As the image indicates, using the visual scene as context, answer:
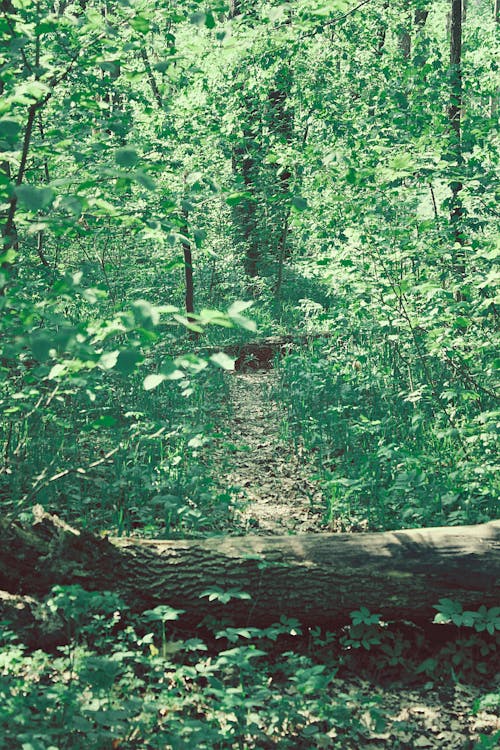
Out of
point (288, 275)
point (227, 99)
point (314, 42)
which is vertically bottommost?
point (288, 275)

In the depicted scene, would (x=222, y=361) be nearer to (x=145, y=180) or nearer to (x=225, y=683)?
(x=145, y=180)

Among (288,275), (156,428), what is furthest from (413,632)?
(288,275)

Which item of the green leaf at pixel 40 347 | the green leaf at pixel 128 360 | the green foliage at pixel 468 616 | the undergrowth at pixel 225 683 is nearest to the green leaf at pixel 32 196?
the green leaf at pixel 40 347

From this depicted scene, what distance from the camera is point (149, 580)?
148 inches

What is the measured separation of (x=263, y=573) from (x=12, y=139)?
2666mm

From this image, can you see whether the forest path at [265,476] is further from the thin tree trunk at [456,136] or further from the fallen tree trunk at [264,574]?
the thin tree trunk at [456,136]

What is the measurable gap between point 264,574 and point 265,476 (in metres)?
2.32

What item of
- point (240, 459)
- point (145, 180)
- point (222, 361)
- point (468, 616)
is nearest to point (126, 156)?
point (145, 180)

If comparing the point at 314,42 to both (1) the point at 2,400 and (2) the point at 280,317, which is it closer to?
(2) the point at 280,317

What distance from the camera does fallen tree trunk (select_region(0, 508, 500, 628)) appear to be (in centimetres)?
371

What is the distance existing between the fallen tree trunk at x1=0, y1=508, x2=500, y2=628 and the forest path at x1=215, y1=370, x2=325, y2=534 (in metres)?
1.10

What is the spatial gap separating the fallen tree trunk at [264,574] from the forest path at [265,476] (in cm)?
110

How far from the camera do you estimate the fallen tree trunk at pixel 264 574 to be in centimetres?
371

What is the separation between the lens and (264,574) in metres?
3.80
